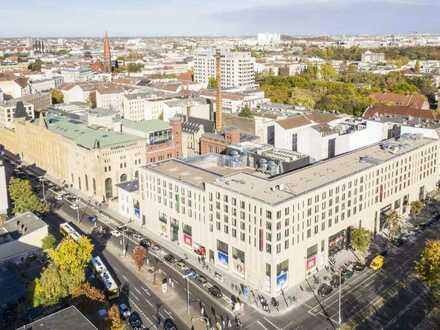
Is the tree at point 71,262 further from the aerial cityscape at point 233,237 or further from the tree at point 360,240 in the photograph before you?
the tree at point 360,240

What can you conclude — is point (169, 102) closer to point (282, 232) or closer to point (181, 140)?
point (181, 140)

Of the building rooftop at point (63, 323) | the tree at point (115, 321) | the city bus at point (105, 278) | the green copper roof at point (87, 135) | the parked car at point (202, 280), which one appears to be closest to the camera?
the building rooftop at point (63, 323)

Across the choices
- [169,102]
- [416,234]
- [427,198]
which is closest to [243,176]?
[416,234]

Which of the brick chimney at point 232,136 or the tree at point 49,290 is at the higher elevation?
the brick chimney at point 232,136

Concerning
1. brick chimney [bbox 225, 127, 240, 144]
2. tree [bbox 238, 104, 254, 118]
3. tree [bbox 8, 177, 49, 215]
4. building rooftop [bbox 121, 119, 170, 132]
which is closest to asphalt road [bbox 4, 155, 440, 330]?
tree [bbox 8, 177, 49, 215]

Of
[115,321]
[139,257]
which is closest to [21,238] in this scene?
[139,257]

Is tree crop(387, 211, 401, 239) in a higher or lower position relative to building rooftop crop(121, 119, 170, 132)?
lower

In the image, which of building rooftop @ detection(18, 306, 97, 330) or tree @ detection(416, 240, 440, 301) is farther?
tree @ detection(416, 240, 440, 301)

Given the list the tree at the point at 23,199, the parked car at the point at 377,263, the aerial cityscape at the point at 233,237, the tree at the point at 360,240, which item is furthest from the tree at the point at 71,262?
the parked car at the point at 377,263

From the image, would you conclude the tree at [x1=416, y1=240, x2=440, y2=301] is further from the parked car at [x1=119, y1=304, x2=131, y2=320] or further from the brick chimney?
the brick chimney
